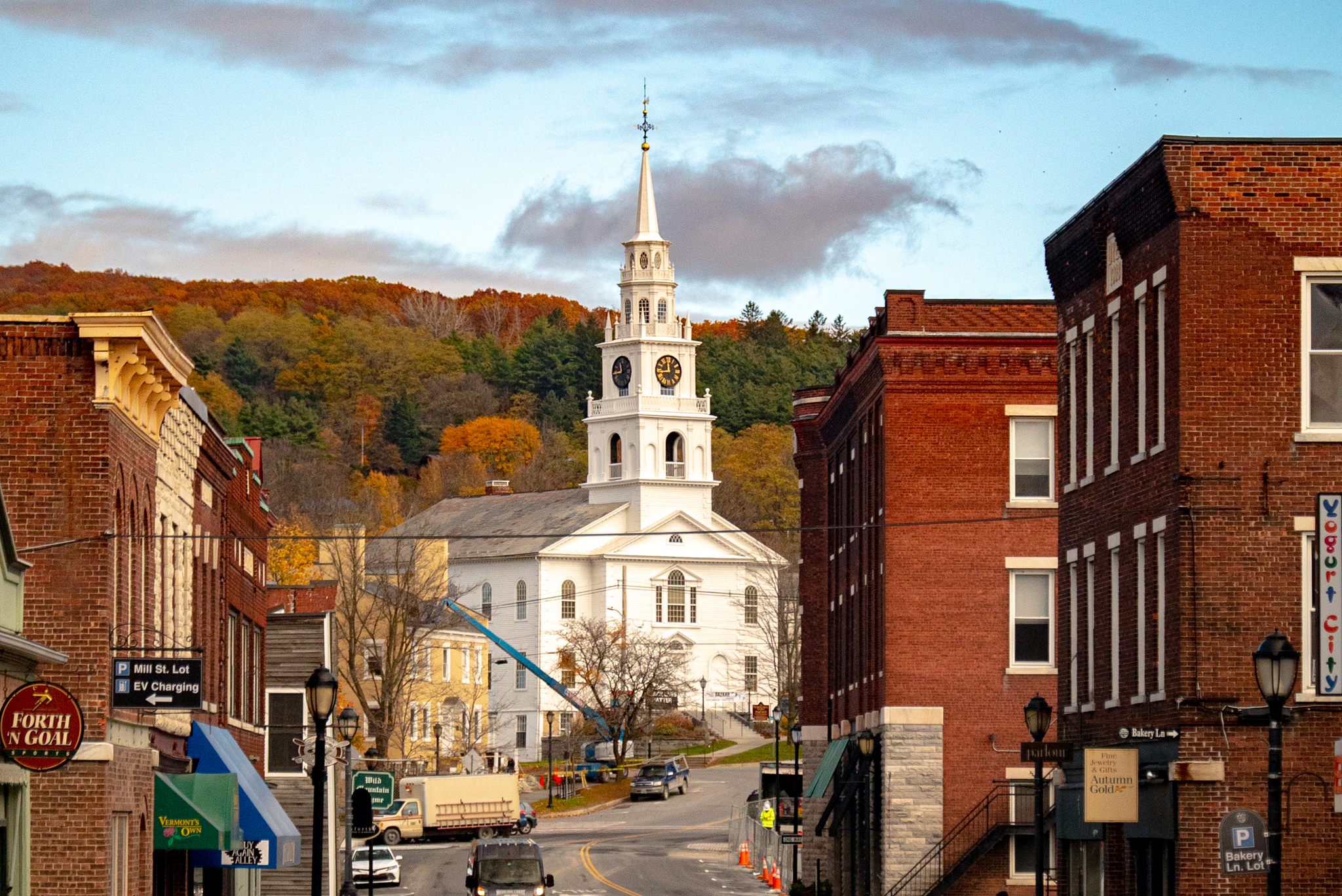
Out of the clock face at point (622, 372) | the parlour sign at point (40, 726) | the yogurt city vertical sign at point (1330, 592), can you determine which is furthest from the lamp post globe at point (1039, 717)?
the clock face at point (622, 372)

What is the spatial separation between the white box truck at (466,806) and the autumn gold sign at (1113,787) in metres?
47.3

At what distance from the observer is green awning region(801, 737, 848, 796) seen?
4878cm

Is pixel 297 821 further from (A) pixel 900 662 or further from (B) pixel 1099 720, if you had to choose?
(B) pixel 1099 720

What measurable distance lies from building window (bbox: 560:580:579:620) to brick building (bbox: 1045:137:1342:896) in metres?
118

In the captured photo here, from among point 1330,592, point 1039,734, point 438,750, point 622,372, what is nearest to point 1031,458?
point 1039,734

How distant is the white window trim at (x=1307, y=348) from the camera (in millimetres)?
25594

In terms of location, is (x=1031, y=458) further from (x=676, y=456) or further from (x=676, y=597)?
(x=676, y=456)

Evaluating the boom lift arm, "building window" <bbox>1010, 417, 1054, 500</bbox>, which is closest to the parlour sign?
"building window" <bbox>1010, 417, 1054, 500</bbox>

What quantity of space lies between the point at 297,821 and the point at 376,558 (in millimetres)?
52149

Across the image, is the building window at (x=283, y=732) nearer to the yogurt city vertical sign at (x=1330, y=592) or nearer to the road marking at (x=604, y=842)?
the road marking at (x=604, y=842)

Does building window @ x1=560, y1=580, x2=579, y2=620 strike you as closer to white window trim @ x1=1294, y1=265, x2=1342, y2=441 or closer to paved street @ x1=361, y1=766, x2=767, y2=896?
paved street @ x1=361, y1=766, x2=767, y2=896

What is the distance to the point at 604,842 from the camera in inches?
2901

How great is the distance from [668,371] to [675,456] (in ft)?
20.5

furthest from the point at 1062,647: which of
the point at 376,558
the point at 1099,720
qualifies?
the point at 376,558
